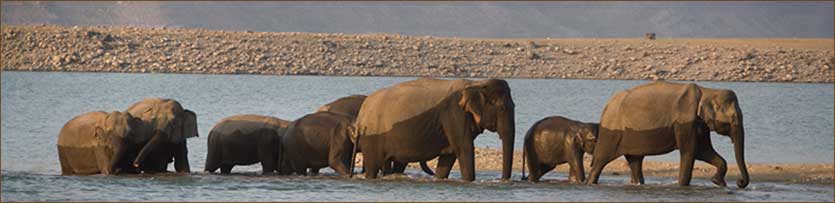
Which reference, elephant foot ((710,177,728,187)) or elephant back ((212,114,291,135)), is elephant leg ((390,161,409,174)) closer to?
elephant back ((212,114,291,135))

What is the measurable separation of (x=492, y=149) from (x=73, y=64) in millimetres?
52930

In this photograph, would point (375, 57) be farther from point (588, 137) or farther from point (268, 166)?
point (588, 137)

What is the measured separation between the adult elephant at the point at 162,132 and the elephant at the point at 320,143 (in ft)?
5.02

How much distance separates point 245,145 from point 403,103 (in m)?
3.26

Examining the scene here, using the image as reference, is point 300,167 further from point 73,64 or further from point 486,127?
point 73,64

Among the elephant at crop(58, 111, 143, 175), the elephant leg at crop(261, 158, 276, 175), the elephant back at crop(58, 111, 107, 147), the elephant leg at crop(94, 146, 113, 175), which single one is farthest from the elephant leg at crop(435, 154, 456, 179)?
the elephant back at crop(58, 111, 107, 147)

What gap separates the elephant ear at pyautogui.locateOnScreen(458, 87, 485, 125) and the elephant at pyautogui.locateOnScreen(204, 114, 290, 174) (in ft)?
11.8

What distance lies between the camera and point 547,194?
22.5m

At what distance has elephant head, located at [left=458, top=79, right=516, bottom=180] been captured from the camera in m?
23.4

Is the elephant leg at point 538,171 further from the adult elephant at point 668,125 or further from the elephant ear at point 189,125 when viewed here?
the elephant ear at point 189,125

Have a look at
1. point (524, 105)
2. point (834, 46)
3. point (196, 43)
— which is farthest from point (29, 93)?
point (834, 46)

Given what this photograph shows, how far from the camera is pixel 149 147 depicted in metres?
24.3

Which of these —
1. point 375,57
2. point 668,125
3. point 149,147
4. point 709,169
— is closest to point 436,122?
point 668,125

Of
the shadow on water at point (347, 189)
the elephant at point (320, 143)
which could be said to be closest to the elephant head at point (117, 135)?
the shadow on water at point (347, 189)
